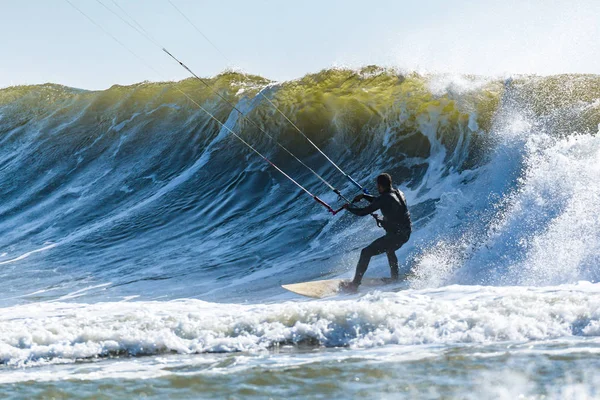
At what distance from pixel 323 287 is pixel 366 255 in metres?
0.61

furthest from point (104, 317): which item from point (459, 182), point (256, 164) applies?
point (256, 164)

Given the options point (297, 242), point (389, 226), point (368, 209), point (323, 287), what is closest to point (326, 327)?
point (323, 287)

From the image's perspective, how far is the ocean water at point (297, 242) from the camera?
570 cm

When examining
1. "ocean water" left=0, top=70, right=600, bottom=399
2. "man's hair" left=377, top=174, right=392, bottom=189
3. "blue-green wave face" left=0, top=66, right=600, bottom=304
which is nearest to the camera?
"ocean water" left=0, top=70, right=600, bottom=399

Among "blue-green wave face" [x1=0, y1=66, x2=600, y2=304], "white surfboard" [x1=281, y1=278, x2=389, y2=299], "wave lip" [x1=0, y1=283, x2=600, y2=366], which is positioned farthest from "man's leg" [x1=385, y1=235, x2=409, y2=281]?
"wave lip" [x1=0, y1=283, x2=600, y2=366]

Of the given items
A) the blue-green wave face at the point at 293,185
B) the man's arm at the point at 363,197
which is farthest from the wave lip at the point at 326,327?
the blue-green wave face at the point at 293,185

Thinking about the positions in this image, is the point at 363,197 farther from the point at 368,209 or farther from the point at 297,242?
the point at 297,242

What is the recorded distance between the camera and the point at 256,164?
15500 millimetres

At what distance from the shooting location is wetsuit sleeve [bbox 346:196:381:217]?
28.5 ft

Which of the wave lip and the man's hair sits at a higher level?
the man's hair

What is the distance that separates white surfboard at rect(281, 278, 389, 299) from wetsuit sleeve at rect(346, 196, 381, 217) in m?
0.84

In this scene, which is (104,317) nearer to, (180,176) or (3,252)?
(3,252)

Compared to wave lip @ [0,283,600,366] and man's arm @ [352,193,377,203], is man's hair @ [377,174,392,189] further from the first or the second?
wave lip @ [0,283,600,366]

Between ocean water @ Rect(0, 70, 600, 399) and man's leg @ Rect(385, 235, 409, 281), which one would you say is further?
man's leg @ Rect(385, 235, 409, 281)
